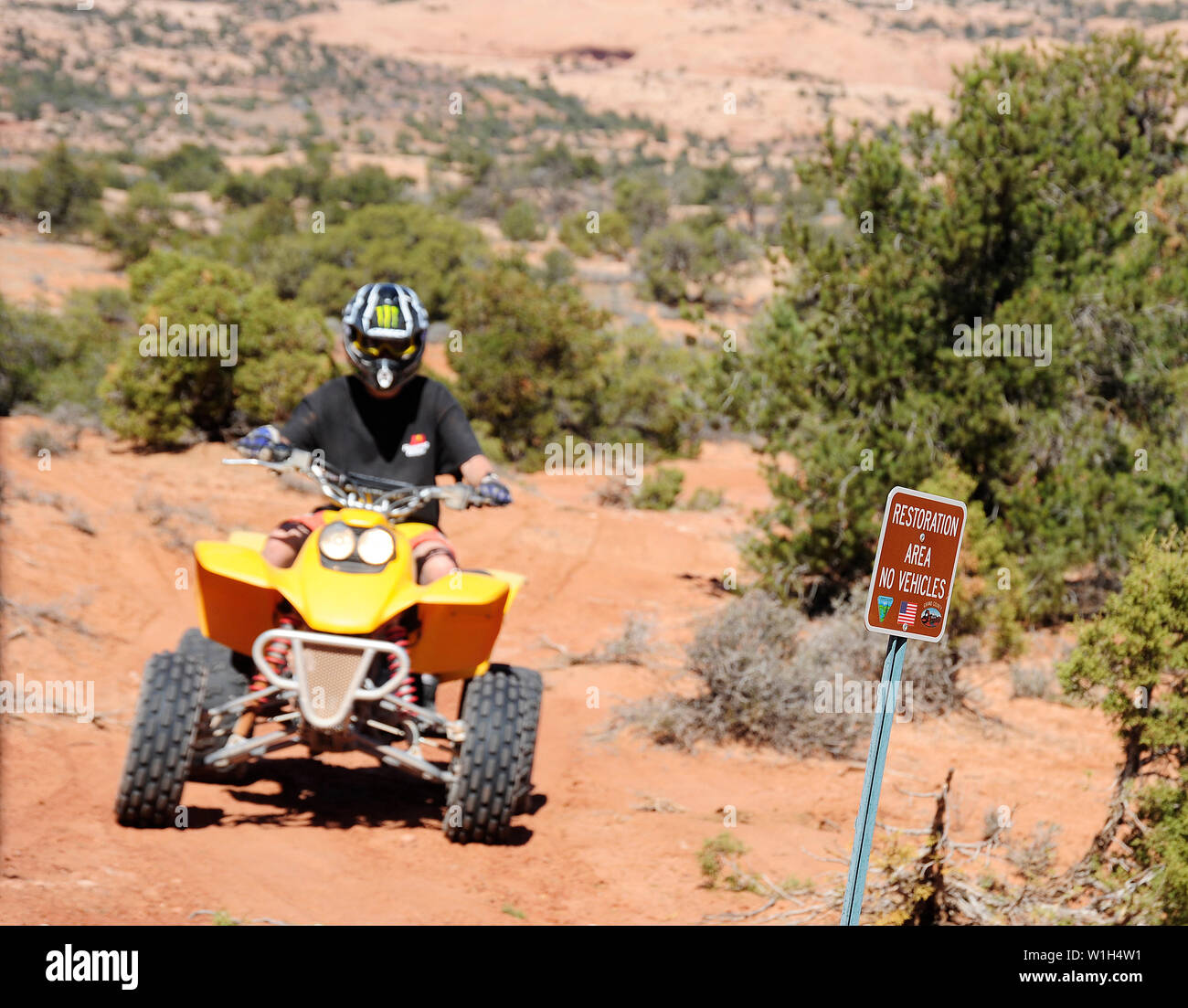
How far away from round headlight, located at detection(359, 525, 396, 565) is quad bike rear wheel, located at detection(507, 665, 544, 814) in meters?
0.87

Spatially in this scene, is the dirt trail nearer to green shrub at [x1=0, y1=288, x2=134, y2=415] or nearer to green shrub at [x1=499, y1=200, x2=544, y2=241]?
green shrub at [x1=0, y1=288, x2=134, y2=415]

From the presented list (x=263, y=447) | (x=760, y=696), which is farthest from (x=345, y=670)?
A: (x=760, y=696)

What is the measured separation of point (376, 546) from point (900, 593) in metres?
2.42

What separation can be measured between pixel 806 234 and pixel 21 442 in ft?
28.9

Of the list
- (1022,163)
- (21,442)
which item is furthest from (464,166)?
(1022,163)

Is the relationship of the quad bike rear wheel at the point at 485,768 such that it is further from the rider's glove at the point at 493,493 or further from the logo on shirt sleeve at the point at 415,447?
the logo on shirt sleeve at the point at 415,447

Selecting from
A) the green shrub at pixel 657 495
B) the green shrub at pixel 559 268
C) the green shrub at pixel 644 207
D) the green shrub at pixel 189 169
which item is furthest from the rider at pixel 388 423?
the green shrub at pixel 189 169

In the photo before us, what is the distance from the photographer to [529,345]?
65.0 feet

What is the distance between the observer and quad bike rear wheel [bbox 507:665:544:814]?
5.49 metres

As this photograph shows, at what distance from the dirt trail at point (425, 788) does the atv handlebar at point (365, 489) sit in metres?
1.44

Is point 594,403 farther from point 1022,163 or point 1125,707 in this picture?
point 1125,707

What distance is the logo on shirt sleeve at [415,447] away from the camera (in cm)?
594

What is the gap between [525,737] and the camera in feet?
18.1

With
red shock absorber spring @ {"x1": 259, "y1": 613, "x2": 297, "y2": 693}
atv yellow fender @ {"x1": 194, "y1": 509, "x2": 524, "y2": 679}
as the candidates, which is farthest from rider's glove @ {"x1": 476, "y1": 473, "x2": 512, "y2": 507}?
red shock absorber spring @ {"x1": 259, "y1": 613, "x2": 297, "y2": 693}
